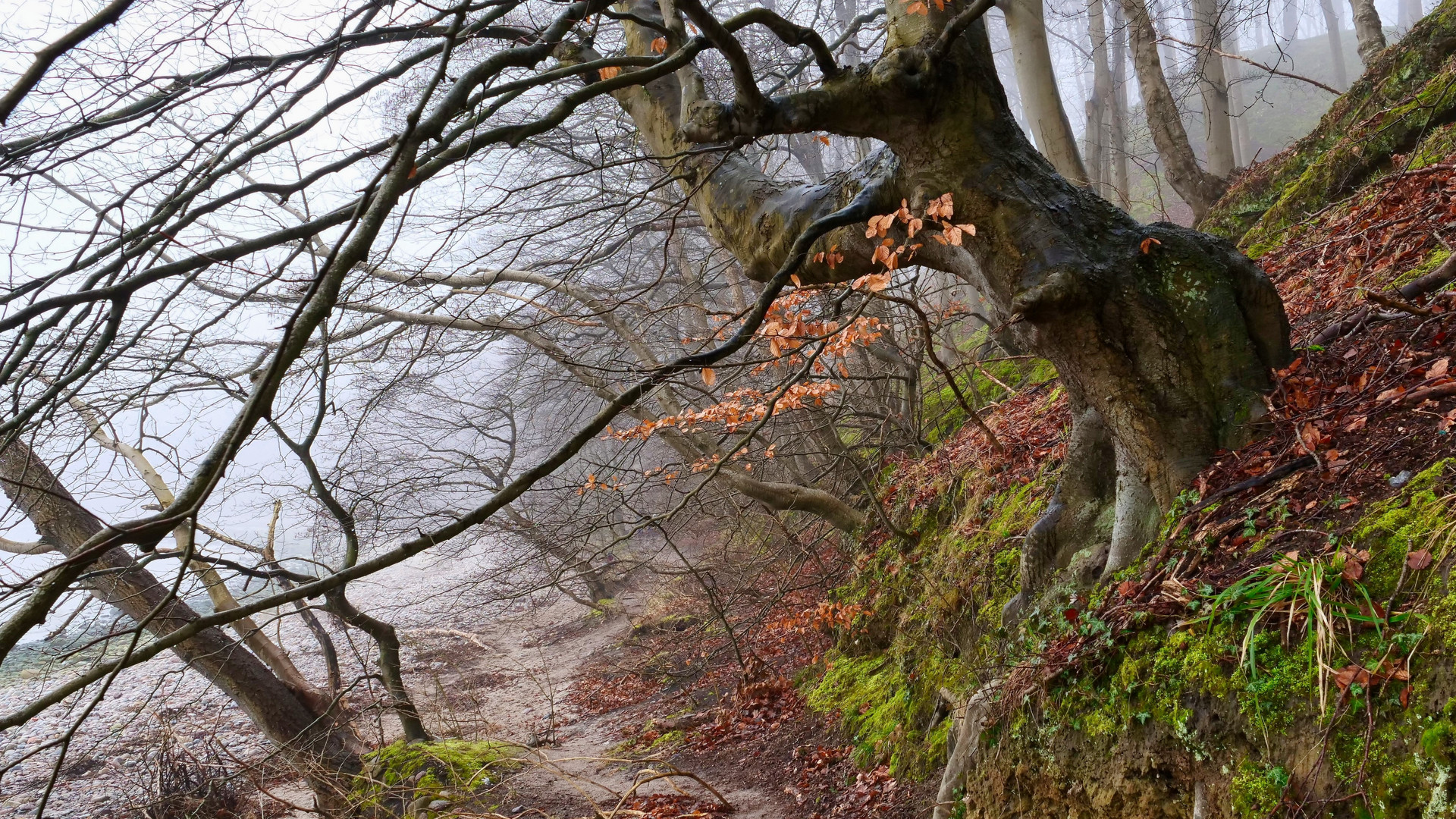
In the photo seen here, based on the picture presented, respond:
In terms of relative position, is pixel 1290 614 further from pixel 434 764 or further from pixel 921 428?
pixel 434 764

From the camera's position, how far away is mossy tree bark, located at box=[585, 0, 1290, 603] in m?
3.19

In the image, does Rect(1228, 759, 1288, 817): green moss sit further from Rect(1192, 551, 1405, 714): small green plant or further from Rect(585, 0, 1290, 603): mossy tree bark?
Rect(585, 0, 1290, 603): mossy tree bark

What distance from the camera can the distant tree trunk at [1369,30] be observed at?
8.05 m

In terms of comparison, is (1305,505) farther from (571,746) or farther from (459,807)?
(571,746)

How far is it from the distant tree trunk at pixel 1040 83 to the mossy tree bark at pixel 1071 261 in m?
4.17

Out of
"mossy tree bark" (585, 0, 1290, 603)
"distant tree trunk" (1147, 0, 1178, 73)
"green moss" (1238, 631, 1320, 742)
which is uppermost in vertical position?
→ "distant tree trunk" (1147, 0, 1178, 73)

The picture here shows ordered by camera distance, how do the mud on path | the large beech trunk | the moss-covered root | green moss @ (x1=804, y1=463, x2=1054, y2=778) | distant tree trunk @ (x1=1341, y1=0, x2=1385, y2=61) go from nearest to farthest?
1. green moss @ (x1=804, y1=463, x2=1054, y2=778)
2. the large beech trunk
3. the mud on path
4. the moss-covered root
5. distant tree trunk @ (x1=1341, y1=0, x2=1385, y2=61)

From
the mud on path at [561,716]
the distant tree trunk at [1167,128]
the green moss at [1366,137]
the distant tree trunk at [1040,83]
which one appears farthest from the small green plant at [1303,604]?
the distant tree trunk at [1167,128]

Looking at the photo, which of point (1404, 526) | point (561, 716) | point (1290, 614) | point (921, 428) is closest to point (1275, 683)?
point (1290, 614)

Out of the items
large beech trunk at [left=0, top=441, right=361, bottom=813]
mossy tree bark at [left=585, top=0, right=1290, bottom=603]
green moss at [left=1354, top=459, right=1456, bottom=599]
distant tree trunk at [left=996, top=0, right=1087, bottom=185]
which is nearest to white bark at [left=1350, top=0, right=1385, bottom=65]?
distant tree trunk at [left=996, top=0, right=1087, bottom=185]

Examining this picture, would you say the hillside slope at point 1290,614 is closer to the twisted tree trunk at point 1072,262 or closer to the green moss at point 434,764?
the twisted tree trunk at point 1072,262

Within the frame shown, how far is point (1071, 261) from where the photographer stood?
314 centimetres

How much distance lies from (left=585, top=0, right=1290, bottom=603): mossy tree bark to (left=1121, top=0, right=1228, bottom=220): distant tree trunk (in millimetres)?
5883

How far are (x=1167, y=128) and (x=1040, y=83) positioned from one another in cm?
200
